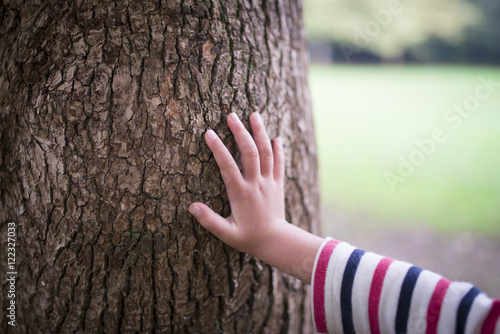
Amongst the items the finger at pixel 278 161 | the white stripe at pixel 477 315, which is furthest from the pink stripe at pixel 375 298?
the finger at pixel 278 161

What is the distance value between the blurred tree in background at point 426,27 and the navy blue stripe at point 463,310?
2467 cm

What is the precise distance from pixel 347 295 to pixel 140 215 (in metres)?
0.78

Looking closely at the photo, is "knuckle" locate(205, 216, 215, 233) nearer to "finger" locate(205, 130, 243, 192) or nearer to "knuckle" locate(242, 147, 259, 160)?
"finger" locate(205, 130, 243, 192)

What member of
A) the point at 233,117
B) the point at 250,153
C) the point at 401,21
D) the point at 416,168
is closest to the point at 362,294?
the point at 250,153

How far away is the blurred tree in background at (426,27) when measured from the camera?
2472cm

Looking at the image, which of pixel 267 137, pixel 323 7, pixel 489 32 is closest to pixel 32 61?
pixel 267 137

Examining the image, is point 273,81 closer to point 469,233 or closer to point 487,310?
point 487,310

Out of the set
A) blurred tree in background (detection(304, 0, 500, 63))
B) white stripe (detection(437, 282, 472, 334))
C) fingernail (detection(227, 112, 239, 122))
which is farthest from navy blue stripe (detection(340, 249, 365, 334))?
blurred tree in background (detection(304, 0, 500, 63))

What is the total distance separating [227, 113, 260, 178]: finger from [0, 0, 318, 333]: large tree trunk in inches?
1.8

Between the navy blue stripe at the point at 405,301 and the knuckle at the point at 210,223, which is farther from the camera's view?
the knuckle at the point at 210,223

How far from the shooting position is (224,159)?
1305 millimetres

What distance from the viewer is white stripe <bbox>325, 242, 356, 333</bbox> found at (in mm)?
1188

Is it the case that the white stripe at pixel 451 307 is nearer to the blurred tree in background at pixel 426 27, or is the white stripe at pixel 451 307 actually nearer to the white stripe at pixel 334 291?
the white stripe at pixel 334 291

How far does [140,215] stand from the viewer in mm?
Result: 1319
